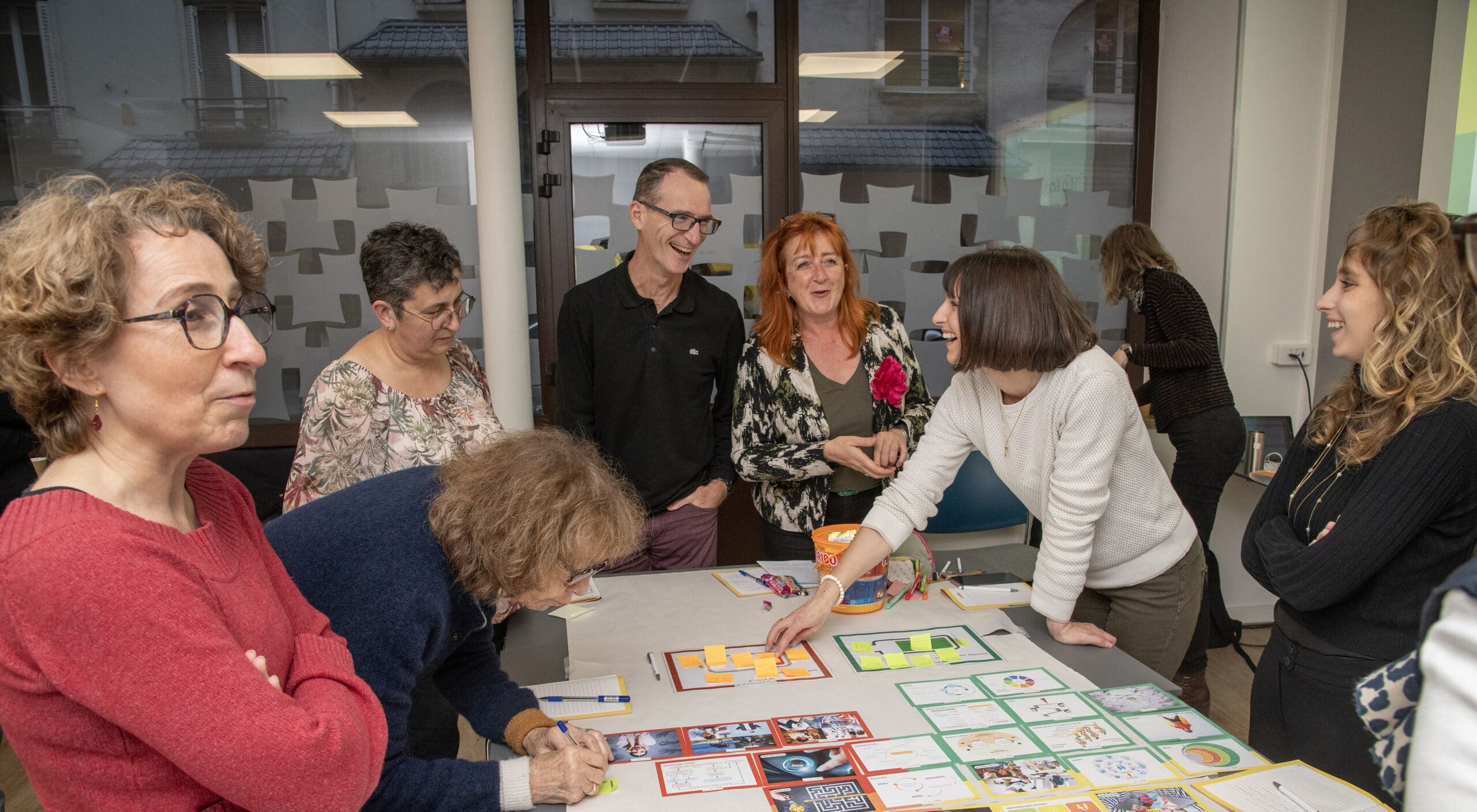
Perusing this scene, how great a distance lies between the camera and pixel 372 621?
1281 millimetres

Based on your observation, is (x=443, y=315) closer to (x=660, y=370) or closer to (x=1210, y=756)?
(x=660, y=370)

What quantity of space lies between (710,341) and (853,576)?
998 mm

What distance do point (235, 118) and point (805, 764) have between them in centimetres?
368

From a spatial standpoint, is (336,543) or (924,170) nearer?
(336,543)

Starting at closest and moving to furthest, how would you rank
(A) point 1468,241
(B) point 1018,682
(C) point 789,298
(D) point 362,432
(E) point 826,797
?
(A) point 1468,241
(E) point 826,797
(B) point 1018,682
(D) point 362,432
(C) point 789,298

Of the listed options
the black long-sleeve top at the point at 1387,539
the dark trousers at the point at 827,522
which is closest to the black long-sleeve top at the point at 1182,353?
the dark trousers at the point at 827,522

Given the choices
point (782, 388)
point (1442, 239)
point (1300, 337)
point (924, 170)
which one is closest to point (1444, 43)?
point (1300, 337)

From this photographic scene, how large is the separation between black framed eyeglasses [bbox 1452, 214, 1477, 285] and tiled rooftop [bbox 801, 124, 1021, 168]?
130 inches

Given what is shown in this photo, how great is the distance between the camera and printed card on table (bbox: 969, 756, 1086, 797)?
130 cm

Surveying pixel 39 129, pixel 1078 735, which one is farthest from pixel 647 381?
pixel 39 129

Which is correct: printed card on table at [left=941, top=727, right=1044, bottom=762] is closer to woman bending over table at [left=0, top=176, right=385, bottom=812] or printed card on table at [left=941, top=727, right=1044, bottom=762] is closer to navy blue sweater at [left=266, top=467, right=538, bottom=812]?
navy blue sweater at [left=266, top=467, right=538, bottom=812]

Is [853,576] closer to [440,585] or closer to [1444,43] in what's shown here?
[440,585]

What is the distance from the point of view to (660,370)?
2.64 m

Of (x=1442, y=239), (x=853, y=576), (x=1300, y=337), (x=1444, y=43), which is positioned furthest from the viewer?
(x=1300, y=337)
